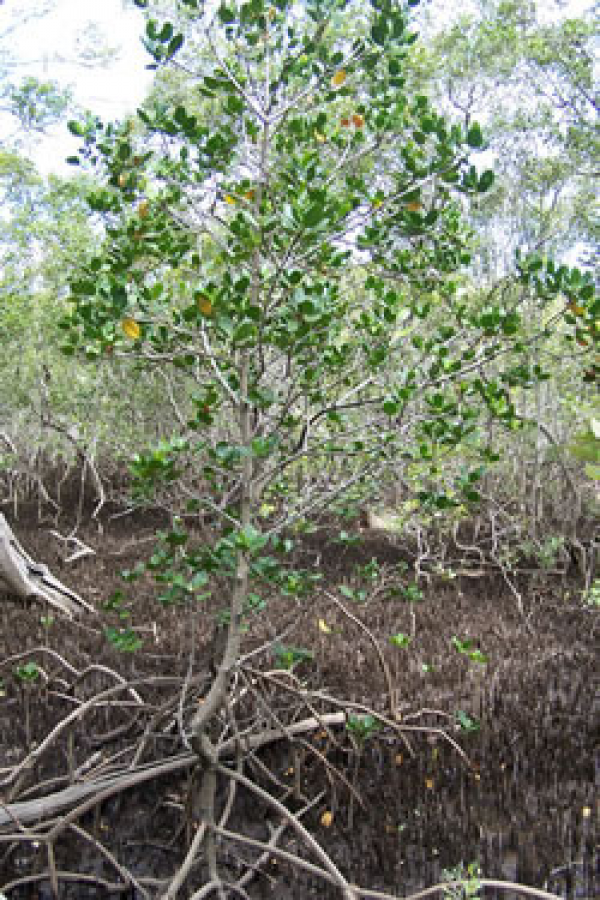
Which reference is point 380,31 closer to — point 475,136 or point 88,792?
point 475,136

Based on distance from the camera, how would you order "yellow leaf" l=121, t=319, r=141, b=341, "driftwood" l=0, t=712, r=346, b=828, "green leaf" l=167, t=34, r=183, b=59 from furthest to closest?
"driftwood" l=0, t=712, r=346, b=828 < "green leaf" l=167, t=34, r=183, b=59 < "yellow leaf" l=121, t=319, r=141, b=341

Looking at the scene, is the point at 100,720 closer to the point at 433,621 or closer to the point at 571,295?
the point at 433,621

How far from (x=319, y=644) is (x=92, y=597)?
1.95m

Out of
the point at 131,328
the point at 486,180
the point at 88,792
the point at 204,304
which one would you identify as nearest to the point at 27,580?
the point at 88,792

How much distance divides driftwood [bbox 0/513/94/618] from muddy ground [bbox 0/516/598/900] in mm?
135

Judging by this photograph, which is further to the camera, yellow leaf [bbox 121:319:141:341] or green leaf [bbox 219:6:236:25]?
green leaf [bbox 219:6:236:25]

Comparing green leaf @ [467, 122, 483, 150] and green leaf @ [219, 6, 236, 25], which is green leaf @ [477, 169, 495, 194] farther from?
green leaf @ [219, 6, 236, 25]

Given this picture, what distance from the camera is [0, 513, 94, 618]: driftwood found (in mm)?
4816

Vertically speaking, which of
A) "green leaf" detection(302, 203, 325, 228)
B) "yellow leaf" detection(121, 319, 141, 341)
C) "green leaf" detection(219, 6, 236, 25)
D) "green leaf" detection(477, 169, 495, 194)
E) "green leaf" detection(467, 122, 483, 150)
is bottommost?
"yellow leaf" detection(121, 319, 141, 341)

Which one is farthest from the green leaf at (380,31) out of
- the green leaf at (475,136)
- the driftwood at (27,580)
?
the driftwood at (27,580)

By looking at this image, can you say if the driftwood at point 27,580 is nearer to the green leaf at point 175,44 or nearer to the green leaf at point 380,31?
the green leaf at point 175,44

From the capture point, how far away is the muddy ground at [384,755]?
2.54 m

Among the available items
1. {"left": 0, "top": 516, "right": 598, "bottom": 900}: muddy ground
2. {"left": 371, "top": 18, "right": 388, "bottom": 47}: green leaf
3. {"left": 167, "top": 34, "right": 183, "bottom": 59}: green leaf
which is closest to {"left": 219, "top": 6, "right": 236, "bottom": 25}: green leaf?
{"left": 167, "top": 34, "right": 183, "bottom": 59}: green leaf

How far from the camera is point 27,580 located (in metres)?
4.94
